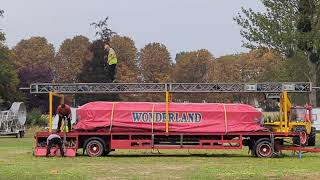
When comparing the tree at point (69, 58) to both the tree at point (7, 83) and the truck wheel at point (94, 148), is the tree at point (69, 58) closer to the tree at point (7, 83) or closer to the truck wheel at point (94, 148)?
the tree at point (7, 83)

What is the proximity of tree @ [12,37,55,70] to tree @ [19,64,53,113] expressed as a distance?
5.09 meters

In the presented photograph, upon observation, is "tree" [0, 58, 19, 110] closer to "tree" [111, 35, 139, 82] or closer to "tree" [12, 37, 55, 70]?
"tree" [111, 35, 139, 82]

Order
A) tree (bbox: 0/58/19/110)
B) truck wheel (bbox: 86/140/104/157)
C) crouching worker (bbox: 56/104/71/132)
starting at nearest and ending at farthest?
1. truck wheel (bbox: 86/140/104/157)
2. crouching worker (bbox: 56/104/71/132)
3. tree (bbox: 0/58/19/110)

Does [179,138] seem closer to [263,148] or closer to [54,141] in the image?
[263,148]

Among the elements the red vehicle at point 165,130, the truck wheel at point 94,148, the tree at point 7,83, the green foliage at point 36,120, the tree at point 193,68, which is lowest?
the truck wheel at point 94,148

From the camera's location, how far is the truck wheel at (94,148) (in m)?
24.4

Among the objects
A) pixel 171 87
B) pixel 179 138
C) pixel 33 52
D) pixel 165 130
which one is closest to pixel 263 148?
pixel 179 138

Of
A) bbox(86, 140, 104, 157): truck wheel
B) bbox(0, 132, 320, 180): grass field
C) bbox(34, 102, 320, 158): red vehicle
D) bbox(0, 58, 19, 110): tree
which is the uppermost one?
bbox(0, 58, 19, 110): tree

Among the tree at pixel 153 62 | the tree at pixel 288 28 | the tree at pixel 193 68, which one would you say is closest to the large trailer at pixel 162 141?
the tree at pixel 288 28

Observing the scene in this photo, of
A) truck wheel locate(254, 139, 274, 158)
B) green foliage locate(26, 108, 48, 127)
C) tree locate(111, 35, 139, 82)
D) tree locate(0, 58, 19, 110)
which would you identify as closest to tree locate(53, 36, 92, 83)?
tree locate(111, 35, 139, 82)

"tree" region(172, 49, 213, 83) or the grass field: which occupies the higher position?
"tree" region(172, 49, 213, 83)

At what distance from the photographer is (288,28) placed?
165 feet

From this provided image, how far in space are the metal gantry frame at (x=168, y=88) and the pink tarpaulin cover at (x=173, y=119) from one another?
42 cm

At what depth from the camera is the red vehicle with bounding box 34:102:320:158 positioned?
2438 cm
